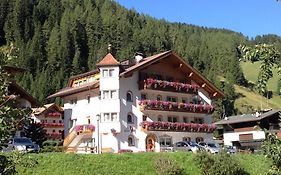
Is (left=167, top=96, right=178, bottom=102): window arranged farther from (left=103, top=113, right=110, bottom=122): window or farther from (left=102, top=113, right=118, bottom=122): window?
(left=103, top=113, right=110, bottom=122): window

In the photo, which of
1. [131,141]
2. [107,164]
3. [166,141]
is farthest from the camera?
[166,141]

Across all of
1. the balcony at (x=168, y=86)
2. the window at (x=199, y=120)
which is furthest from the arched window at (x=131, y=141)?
the window at (x=199, y=120)

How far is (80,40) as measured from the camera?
5915 inches

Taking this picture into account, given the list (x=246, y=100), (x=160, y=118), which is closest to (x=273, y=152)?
(x=160, y=118)

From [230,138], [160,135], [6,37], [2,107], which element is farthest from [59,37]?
[2,107]

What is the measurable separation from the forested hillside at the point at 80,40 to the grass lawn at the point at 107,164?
76.3 meters

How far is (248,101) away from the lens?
152500mm

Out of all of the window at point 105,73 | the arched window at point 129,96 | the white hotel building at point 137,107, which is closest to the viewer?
the white hotel building at point 137,107

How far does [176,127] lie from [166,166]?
697 inches

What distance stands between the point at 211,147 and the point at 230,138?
31.3 metres

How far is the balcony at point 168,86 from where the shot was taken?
50.9 meters

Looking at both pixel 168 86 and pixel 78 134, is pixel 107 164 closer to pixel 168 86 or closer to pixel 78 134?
pixel 78 134

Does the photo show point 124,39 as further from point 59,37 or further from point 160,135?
point 160,135

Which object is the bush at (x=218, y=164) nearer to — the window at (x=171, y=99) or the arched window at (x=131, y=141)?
the arched window at (x=131, y=141)
